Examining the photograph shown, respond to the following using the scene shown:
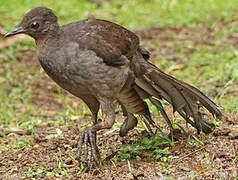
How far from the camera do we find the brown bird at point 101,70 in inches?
171

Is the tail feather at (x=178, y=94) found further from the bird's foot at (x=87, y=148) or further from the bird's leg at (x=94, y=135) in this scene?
the bird's foot at (x=87, y=148)

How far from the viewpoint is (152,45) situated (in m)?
9.28

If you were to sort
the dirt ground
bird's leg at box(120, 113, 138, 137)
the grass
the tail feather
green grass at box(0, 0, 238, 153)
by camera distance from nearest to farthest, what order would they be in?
the dirt ground, the tail feather, bird's leg at box(120, 113, 138, 137), the grass, green grass at box(0, 0, 238, 153)

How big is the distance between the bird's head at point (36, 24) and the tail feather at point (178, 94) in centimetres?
108

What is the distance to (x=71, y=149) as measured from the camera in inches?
201

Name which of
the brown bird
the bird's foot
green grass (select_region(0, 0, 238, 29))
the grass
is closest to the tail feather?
the brown bird

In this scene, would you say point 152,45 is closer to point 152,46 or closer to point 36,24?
point 152,46

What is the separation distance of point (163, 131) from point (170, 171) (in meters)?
1.09

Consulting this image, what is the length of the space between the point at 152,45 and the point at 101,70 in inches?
197

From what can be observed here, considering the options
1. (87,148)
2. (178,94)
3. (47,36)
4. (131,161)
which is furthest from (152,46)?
(87,148)

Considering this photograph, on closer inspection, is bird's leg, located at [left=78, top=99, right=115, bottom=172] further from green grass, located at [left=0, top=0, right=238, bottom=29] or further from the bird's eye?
green grass, located at [left=0, top=0, right=238, bottom=29]

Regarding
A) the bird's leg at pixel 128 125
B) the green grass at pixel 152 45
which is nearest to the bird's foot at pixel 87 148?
the bird's leg at pixel 128 125

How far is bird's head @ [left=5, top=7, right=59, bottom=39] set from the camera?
14.7 feet

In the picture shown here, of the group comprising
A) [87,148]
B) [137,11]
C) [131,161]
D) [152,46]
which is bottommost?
[131,161]
